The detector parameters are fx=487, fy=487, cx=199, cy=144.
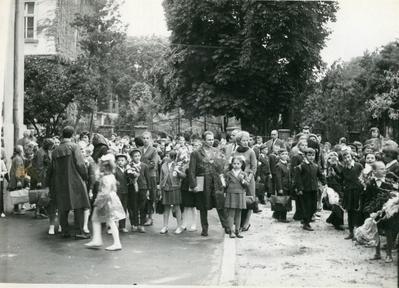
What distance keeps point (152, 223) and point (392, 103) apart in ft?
14.4

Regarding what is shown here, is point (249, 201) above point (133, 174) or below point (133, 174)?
below

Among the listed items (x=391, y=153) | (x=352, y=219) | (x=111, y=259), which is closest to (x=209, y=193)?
(x=111, y=259)

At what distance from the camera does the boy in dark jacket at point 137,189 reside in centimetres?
722

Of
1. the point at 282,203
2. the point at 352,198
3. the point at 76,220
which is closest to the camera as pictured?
the point at 76,220

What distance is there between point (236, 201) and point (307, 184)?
142 cm

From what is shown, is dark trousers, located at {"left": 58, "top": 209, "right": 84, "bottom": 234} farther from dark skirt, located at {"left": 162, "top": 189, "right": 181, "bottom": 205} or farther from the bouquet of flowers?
dark skirt, located at {"left": 162, "top": 189, "right": 181, "bottom": 205}

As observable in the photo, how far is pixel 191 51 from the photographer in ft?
38.8

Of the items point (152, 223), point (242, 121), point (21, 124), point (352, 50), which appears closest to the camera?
point (352, 50)

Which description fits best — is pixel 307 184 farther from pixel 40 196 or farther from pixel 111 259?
pixel 40 196

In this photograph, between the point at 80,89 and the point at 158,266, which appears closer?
the point at 158,266

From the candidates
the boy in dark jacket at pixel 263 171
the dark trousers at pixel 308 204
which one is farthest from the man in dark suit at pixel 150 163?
the boy in dark jacket at pixel 263 171

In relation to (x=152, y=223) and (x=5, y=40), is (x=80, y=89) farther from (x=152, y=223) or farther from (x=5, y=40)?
(x=5, y=40)

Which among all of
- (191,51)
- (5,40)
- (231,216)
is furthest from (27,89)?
(191,51)

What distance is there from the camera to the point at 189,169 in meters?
7.11
